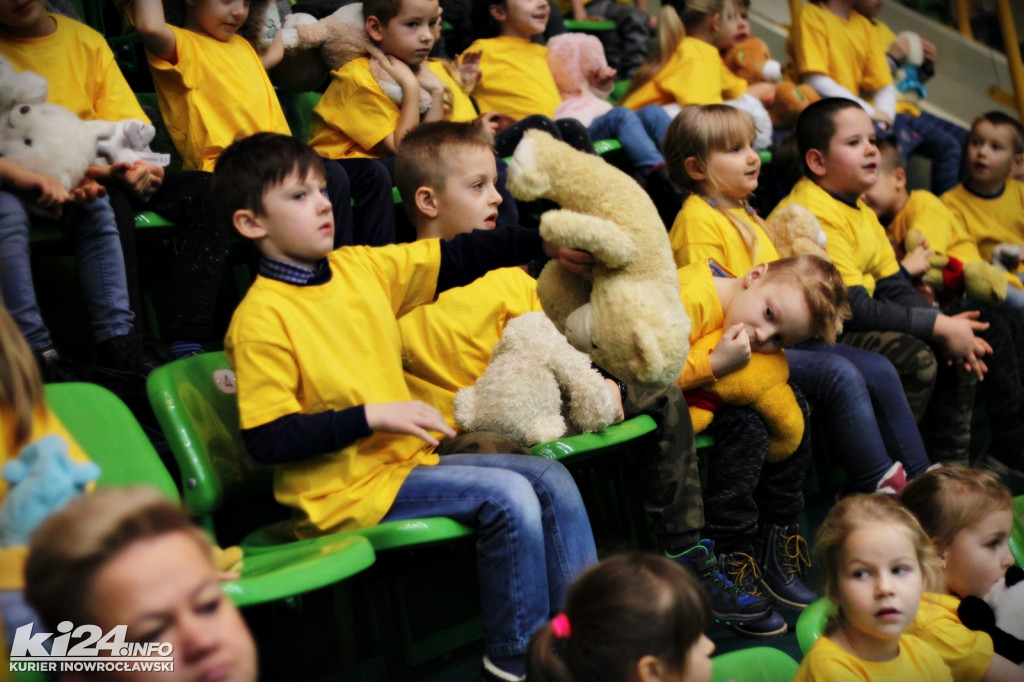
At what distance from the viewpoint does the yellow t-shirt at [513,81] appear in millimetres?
3414

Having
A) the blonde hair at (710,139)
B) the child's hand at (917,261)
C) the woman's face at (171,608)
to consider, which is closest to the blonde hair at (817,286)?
the blonde hair at (710,139)

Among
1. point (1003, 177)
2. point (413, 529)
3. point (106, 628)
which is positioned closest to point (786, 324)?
point (413, 529)

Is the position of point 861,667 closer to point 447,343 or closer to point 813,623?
point 813,623

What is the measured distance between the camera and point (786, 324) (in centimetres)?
222

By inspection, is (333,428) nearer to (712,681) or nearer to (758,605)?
(712,681)

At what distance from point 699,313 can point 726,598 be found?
599 millimetres

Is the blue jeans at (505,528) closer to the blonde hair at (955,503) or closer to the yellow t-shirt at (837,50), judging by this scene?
the blonde hair at (955,503)

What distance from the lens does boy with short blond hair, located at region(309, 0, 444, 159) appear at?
2.75 m

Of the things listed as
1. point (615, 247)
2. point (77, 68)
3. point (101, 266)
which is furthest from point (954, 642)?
point (77, 68)

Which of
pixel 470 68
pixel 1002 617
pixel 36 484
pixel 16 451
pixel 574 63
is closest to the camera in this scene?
pixel 36 484

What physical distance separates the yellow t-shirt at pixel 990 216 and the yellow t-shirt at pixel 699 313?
1.78 meters

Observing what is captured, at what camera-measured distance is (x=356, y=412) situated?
1.57 meters

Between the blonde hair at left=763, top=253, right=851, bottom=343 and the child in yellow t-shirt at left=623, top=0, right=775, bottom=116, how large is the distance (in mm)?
1394

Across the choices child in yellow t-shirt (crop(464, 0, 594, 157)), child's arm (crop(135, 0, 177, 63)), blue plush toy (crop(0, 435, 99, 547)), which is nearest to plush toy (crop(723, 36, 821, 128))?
child in yellow t-shirt (crop(464, 0, 594, 157))
